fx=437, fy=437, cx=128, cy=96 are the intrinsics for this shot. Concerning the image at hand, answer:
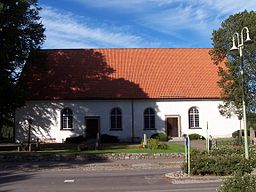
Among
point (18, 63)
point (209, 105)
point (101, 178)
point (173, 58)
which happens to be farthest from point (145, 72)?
point (101, 178)

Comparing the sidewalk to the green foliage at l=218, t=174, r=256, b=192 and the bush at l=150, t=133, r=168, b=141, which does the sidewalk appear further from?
the green foliage at l=218, t=174, r=256, b=192

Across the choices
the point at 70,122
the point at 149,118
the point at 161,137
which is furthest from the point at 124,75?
the point at 161,137

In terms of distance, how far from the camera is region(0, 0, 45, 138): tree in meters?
34.5

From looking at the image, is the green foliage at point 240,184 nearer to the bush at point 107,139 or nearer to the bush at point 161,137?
the bush at point 161,137

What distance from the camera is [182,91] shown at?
48.4m

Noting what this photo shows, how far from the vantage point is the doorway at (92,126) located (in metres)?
47.4

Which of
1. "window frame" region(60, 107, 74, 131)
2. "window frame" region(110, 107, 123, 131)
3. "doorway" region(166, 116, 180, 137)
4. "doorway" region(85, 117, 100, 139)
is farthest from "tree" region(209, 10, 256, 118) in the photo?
"window frame" region(60, 107, 74, 131)

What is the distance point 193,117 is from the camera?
4853 centimetres

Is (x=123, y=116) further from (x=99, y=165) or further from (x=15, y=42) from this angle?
(x=99, y=165)

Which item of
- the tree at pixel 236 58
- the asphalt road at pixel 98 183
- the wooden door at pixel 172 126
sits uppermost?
the tree at pixel 236 58

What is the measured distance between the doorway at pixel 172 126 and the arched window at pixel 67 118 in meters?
10.6

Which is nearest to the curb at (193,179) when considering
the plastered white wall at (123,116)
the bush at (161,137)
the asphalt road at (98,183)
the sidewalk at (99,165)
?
the asphalt road at (98,183)

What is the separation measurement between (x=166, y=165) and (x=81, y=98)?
22310 mm

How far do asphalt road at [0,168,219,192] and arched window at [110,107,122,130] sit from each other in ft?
83.2
